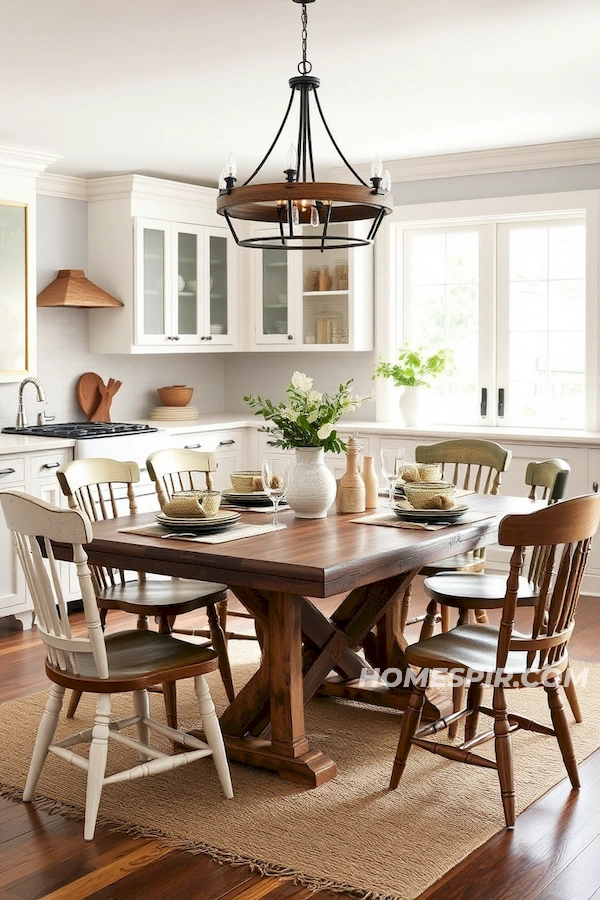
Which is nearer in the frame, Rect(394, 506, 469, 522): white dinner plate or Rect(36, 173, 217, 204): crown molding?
Rect(394, 506, 469, 522): white dinner plate

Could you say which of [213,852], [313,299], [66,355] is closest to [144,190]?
[66,355]

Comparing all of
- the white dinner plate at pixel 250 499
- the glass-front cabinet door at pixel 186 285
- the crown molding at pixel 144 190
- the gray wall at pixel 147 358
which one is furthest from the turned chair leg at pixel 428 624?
the crown molding at pixel 144 190

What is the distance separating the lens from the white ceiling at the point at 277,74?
11.9 ft

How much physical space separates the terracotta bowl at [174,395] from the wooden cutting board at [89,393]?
499 millimetres

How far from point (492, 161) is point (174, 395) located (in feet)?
8.13

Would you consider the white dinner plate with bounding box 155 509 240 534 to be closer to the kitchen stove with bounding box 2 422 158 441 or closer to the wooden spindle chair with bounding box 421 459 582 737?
the wooden spindle chair with bounding box 421 459 582 737

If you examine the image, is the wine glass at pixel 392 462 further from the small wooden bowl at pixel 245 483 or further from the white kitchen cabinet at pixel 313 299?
the white kitchen cabinet at pixel 313 299

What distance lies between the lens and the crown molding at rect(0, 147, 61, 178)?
565cm

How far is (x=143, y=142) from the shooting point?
554cm

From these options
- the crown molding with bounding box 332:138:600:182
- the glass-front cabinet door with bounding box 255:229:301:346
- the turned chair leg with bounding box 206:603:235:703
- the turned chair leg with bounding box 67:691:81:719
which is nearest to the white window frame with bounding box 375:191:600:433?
the crown molding with bounding box 332:138:600:182

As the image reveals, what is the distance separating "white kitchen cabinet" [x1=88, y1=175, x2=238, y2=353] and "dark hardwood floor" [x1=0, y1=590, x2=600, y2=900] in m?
3.79

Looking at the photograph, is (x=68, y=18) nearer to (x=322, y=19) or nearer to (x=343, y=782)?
(x=322, y=19)

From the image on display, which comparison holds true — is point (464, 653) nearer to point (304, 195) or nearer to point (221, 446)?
point (304, 195)

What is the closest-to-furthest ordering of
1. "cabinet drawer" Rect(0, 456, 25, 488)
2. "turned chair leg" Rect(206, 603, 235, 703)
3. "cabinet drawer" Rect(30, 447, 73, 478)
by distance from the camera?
"turned chair leg" Rect(206, 603, 235, 703) → "cabinet drawer" Rect(0, 456, 25, 488) → "cabinet drawer" Rect(30, 447, 73, 478)
